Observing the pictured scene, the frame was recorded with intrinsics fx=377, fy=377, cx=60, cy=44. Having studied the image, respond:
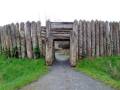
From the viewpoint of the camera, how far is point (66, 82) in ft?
52.5

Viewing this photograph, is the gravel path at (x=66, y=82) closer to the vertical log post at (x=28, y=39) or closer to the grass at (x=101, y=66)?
the grass at (x=101, y=66)

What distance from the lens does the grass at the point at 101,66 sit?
19.0m

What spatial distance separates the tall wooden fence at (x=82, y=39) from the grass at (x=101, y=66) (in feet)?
2.07

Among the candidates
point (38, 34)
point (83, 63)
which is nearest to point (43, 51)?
point (38, 34)

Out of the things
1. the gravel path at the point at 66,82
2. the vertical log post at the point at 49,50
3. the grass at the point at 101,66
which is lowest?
the gravel path at the point at 66,82

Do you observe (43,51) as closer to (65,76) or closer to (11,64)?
(11,64)

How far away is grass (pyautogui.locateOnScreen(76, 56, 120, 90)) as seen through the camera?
19006mm

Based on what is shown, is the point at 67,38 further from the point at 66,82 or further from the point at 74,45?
the point at 66,82

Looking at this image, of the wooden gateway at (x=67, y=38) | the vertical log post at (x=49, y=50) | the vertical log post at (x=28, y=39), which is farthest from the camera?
the vertical log post at (x=28, y=39)

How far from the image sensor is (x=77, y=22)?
71.3 feet

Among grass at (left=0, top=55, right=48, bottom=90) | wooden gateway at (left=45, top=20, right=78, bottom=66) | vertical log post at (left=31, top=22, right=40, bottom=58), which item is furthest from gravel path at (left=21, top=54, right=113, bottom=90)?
vertical log post at (left=31, top=22, right=40, bottom=58)

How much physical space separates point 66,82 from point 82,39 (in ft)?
21.2

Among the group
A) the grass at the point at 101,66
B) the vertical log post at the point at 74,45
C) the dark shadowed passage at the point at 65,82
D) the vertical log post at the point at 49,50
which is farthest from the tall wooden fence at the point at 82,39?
the dark shadowed passage at the point at 65,82

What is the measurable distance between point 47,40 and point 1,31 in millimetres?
4821
